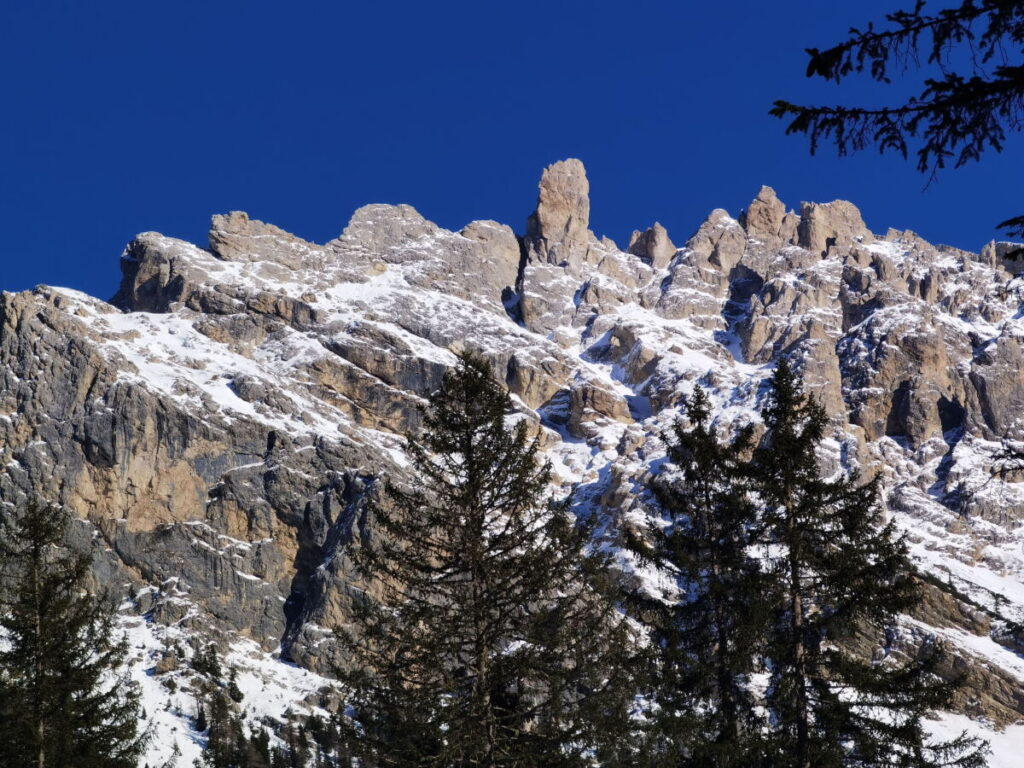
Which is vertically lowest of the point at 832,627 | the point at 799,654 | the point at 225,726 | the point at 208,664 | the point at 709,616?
the point at 799,654

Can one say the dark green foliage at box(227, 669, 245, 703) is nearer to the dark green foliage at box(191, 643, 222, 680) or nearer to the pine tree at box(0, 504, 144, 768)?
the dark green foliage at box(191, 643, 222, 680)

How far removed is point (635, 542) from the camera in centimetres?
1934

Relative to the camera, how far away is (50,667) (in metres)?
20.4

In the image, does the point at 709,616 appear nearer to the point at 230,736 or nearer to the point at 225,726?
the point at 230,736

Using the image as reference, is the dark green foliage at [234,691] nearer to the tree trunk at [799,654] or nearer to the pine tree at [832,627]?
the pine tree at [832,627]

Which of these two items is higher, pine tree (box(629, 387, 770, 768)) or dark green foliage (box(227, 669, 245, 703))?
dark green foliage (box(227, 669, 245, 703))

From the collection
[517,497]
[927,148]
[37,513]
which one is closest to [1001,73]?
[927,148]

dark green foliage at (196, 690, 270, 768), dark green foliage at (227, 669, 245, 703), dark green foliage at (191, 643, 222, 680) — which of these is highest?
dark green foliage at (191, 643, 222, 680)

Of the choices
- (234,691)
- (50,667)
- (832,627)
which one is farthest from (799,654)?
(234,691)

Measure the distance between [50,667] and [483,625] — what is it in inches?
401

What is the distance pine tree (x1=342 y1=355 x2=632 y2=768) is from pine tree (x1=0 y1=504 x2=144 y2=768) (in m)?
7.57

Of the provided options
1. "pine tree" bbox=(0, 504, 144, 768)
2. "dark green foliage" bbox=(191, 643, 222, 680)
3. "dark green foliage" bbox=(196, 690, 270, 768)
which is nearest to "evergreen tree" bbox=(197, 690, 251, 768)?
"dark green foliage" bbox=(196, 690, 270, 768)

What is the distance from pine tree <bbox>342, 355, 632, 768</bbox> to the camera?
15.5 meters

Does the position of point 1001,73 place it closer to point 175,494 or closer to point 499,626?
point 499,626
